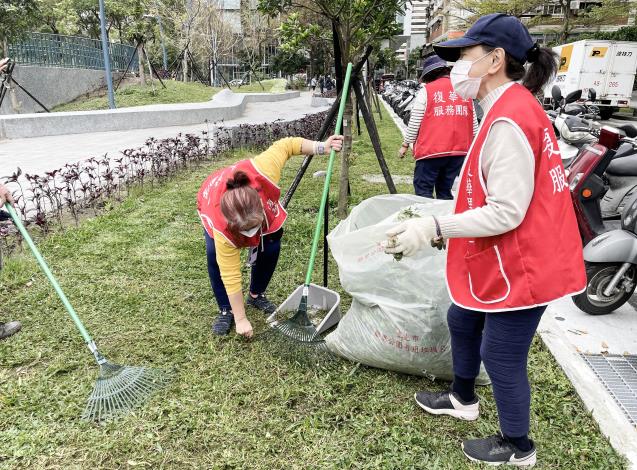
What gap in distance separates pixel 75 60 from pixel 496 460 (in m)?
19.8

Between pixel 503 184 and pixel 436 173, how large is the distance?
8.36ft

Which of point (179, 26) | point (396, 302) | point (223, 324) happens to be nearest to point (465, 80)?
point (396, 302)

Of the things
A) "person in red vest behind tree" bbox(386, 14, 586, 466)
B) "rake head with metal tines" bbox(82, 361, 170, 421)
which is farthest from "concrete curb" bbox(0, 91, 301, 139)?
"person in red vest behind tree" bbox(386, 14, 586, 466)

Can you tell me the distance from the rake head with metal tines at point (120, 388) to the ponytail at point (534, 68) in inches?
78.1

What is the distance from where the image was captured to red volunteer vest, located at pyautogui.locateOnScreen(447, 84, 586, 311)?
135 cm

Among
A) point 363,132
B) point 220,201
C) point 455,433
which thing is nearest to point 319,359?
point 455,433

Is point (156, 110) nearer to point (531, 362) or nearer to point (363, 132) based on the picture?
point (363, 132)

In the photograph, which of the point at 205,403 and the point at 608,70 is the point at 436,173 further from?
the point at 608,70

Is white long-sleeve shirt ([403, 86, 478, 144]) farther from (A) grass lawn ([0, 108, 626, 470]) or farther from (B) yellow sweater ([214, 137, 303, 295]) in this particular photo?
(A) grass lawn ([0, 108, 626, 470])

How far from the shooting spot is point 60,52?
54.3 ft

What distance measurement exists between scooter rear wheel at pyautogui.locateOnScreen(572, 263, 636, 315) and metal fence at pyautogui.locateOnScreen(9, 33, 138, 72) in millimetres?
15211

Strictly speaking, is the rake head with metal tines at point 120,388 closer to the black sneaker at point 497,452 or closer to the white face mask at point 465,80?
the black sneaker at point 497,452

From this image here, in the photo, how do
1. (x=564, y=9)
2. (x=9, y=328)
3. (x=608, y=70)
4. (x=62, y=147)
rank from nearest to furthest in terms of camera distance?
(x=9, y=328)
(x=62, y=147)
(x=608, y=70)
(x=564, y=9)

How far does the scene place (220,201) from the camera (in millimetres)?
2285
